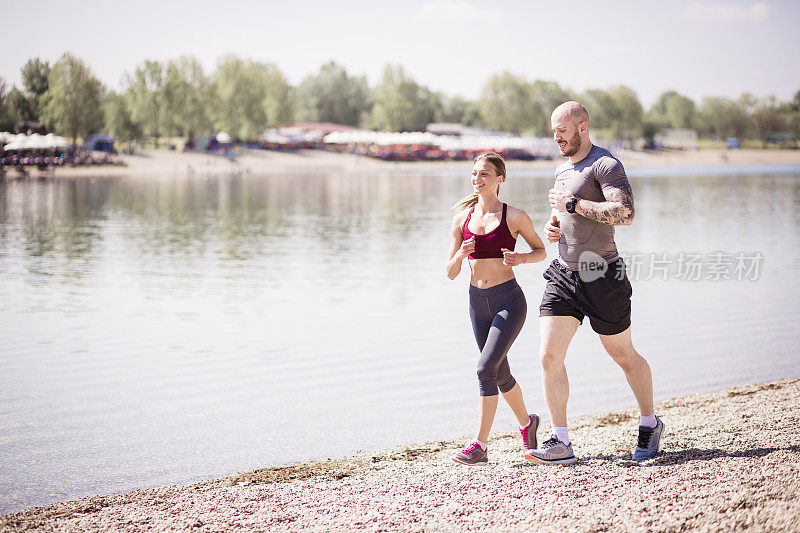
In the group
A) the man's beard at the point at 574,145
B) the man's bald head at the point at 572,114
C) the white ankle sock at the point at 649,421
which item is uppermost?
the man's bald head at the point at 572,114

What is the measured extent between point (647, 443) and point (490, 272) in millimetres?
1512

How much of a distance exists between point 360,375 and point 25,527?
468 cm

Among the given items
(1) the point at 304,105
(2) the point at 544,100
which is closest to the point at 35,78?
(1) the point at 304,105

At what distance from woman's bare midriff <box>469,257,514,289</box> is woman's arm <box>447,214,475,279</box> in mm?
98

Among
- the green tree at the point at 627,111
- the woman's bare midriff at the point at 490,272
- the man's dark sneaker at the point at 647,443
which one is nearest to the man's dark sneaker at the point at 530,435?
the man's dark sneaker at the point at 647,443

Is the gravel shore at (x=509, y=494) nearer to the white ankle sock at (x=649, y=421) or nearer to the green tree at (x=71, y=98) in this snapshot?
the white ankle sock at (x=649, y=421)

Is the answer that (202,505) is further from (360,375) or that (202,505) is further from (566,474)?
(360,375)

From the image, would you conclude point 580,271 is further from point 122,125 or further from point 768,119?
point 768,119

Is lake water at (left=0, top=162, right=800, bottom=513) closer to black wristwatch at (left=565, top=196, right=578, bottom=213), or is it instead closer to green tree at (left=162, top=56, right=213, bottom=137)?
black wristwatch at (left=565, top=196, right=578, bottom=213)

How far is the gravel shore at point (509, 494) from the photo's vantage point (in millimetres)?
4281

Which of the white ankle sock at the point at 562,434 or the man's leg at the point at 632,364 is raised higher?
the man's leg at the point at 632,364

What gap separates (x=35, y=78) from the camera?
91000 mm

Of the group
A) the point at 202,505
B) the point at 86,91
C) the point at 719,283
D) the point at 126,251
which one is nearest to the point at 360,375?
the point at 202,505

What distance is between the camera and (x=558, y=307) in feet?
17.2
